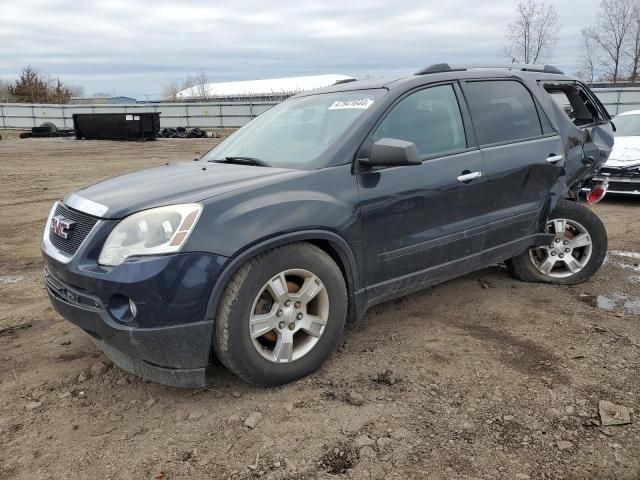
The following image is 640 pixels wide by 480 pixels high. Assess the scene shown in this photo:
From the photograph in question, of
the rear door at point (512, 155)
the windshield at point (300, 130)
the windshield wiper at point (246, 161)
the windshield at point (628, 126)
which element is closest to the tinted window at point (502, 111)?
the rear door at point (512, 155)

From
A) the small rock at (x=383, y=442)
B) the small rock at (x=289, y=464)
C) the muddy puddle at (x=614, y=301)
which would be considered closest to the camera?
the small rock at (x=289, y=464)

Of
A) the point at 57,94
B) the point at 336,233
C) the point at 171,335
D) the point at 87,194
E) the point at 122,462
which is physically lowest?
Answer: the point at 122,462

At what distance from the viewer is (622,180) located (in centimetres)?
867

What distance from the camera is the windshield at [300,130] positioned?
11.7 feet

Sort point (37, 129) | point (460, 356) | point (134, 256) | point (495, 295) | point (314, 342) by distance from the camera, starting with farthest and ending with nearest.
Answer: point (37, 129)
point (495, 295)
point (460, 356)
point (314, 342)
point (134, 256)

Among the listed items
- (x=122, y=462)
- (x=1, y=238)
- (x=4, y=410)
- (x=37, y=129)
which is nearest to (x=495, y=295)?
(x=122, y=462)

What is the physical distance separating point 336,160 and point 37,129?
32534 mm

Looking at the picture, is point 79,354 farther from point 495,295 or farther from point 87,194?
point 495,295

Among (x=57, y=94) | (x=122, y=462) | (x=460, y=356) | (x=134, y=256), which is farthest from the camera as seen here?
(x=57, y=94)

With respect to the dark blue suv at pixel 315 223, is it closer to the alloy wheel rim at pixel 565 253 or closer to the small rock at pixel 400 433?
the alloy wheel rim at pixel 565 253

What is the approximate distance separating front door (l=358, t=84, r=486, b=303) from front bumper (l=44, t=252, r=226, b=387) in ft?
3.68

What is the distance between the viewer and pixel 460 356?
355 centimetres

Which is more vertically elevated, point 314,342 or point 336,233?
point 336,233

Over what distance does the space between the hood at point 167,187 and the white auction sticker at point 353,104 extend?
763 mm
